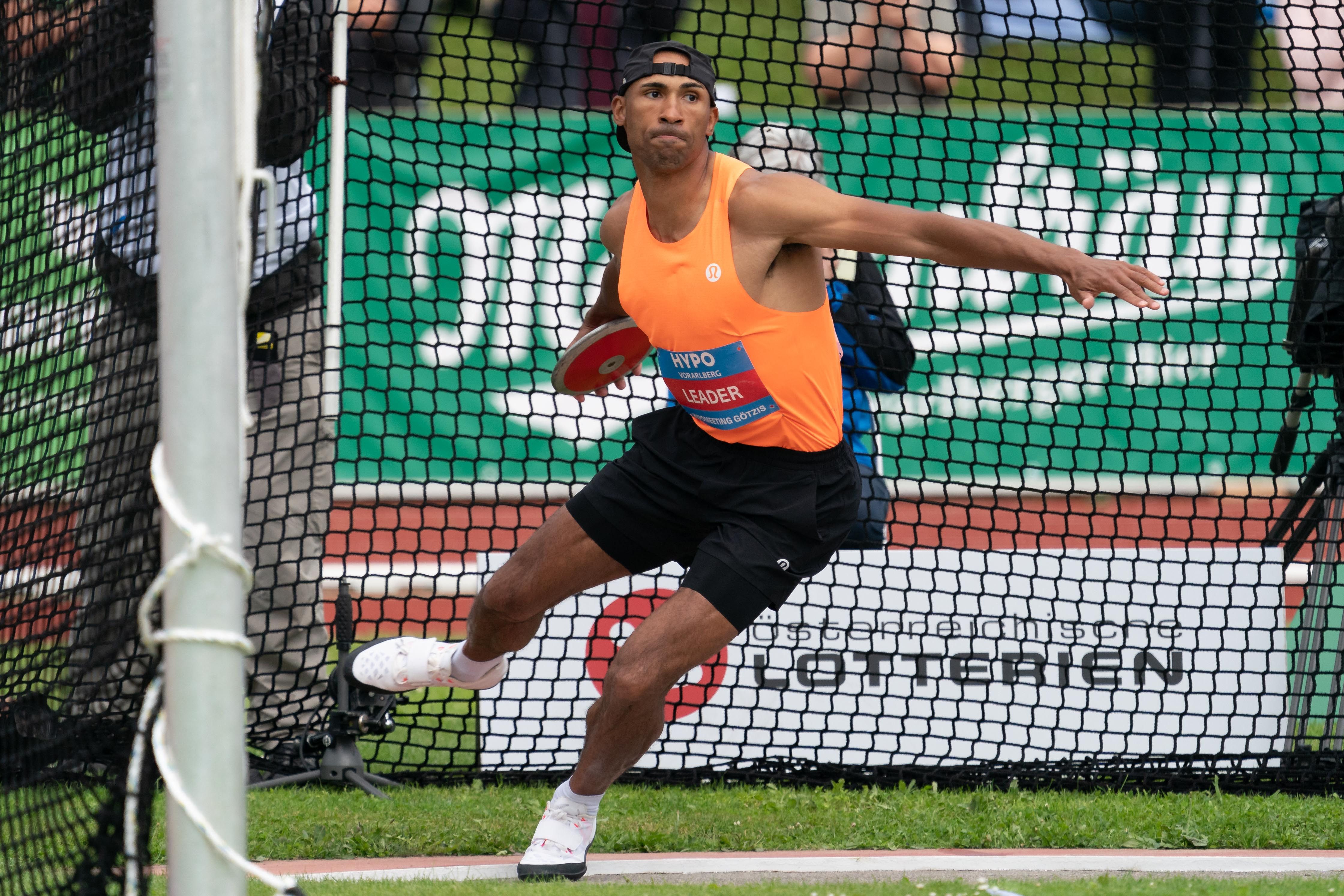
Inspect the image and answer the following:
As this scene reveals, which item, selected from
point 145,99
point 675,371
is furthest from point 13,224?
point 675,371

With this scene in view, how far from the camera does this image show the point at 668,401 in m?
6.36

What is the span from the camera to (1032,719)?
520 centimetres

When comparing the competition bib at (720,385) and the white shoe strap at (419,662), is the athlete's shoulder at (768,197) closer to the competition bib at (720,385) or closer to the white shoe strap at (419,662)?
the competition bib at (720,385)

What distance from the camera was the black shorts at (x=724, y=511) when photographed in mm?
3529

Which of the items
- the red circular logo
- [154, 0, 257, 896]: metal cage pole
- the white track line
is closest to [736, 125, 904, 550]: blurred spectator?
the red circular logo

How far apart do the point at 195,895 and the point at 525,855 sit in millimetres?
1797

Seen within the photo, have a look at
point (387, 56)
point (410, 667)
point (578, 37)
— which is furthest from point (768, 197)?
point (387, 56)

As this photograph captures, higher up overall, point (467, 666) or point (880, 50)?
point (880, 50)

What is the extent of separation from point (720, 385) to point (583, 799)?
113 cm

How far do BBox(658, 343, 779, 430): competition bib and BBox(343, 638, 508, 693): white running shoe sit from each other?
1.01 m

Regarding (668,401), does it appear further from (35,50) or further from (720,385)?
(35,50)

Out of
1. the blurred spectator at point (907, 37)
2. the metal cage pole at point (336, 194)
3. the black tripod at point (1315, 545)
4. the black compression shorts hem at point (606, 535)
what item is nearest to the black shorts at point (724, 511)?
the black compression shorts hem at point (606, 535)

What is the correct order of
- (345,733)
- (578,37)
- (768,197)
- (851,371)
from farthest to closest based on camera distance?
(578,37), (851,371), (345,733), (768,197)

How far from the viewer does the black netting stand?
12.0ft
